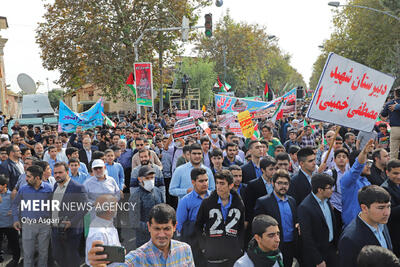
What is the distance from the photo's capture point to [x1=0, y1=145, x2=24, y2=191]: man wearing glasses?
7629 mm

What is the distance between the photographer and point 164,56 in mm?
25234

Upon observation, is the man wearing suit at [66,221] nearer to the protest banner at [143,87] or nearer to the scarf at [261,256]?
the scarf at [261,256]

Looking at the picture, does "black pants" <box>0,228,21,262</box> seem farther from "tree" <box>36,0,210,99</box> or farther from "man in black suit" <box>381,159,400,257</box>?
"tree" <box>36,0,210,99</box>

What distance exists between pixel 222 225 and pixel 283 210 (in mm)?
823

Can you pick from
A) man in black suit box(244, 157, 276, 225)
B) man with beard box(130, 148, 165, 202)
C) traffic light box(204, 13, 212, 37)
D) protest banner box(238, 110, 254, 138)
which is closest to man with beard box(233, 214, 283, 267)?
man in black suit box(244, 157, 276, 225)

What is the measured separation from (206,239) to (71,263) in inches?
76.3

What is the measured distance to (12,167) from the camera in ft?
25.2

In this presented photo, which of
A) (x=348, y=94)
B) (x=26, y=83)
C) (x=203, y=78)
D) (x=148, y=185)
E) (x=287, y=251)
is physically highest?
(x=203, y=78)

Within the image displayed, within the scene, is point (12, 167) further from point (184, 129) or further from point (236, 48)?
point (236, 48)

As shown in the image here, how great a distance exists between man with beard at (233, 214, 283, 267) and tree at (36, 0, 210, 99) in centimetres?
2017

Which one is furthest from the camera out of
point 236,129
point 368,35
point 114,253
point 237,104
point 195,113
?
point 368,35

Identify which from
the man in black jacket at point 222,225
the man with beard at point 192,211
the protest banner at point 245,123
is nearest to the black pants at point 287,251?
the man in black jacket at point 222,225

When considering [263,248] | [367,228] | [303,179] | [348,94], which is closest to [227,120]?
[348,94]

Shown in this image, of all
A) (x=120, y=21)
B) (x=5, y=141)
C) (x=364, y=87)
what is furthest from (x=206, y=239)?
(x=120, y=21)
